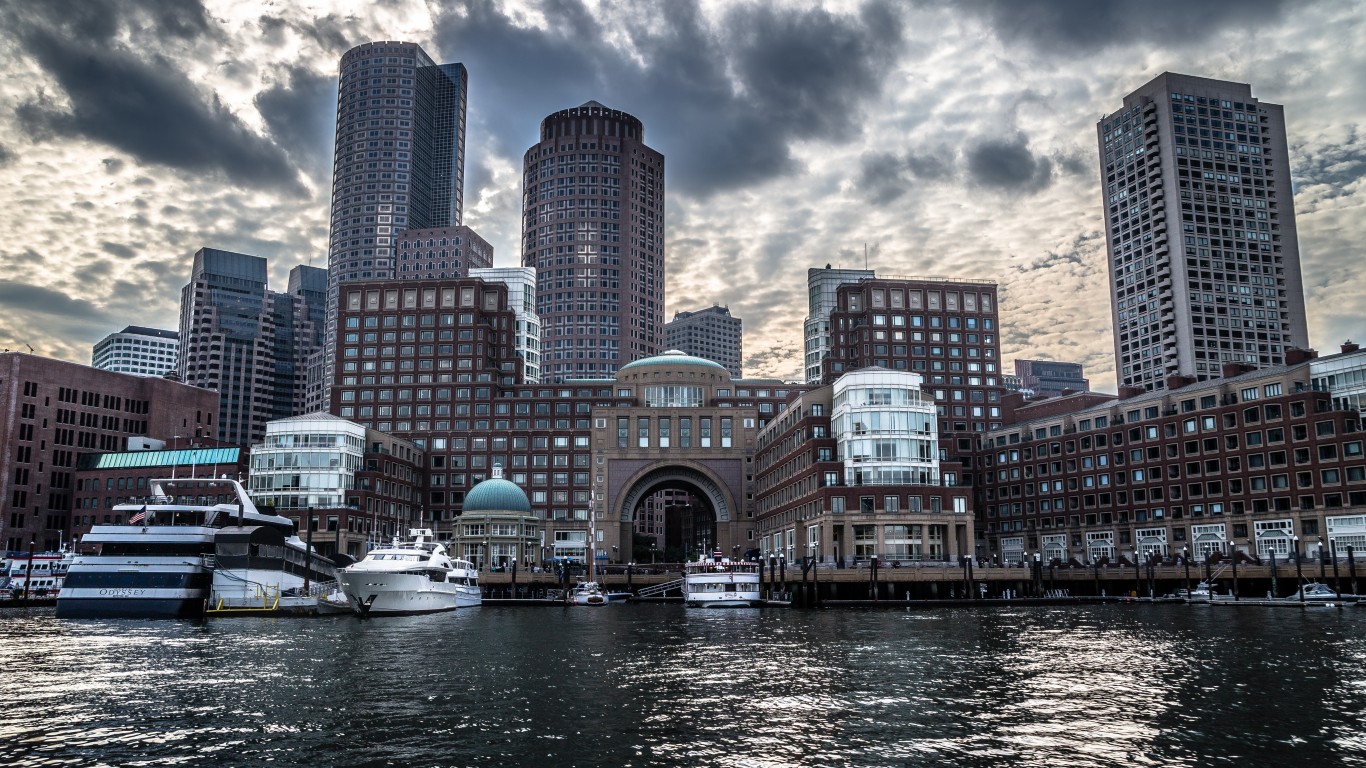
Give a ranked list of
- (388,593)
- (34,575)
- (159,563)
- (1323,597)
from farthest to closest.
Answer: (34,575), (1323,597), (388,593), (159,563)

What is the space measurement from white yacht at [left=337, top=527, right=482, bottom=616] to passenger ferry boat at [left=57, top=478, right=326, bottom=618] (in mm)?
10527

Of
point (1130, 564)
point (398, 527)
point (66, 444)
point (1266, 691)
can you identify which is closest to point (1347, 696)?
point (1266, 691)

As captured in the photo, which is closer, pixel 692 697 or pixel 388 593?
pixel 692 697

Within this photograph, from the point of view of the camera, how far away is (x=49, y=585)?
462 ft

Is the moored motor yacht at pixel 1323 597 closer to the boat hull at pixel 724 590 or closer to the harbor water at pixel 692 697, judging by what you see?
the harbor water at pixel 692 697

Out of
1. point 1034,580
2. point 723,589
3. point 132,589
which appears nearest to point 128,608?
point 132,589

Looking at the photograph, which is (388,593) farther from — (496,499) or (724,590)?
(496,499)

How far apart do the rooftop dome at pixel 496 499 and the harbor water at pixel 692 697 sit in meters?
89.1

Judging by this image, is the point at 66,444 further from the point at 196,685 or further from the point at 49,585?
the point at 196,685

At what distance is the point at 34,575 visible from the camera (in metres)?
148

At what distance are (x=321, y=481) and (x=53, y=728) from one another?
133 m

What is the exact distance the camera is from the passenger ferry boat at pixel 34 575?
12962cm

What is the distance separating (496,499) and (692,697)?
12705 cm

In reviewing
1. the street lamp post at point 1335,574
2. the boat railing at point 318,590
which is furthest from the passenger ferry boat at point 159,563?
the street lamp post at point 1335,574
